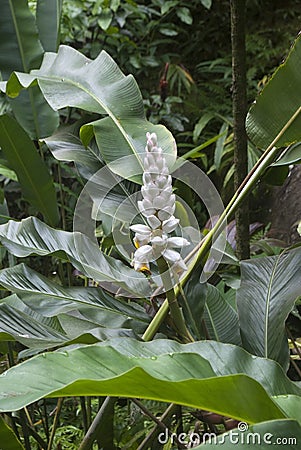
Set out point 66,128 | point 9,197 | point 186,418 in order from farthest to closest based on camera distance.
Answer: point 9,197, point 186,418, point 66,128

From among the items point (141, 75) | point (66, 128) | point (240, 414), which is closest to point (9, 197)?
point (141, 75)

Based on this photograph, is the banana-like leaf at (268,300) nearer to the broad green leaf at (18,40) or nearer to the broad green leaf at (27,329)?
the broad green leaf at (27,329)

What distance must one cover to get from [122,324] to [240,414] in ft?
1.10

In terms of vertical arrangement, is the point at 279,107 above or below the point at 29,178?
above

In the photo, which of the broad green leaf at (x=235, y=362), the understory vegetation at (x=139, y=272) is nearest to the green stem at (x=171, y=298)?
the understory vegetation at (x=139, y=272)

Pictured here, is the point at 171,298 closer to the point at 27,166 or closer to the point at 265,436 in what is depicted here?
the point at 265,436

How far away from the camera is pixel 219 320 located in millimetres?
793

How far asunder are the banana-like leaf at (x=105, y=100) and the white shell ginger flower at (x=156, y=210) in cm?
16

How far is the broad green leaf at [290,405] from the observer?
39 centimetres

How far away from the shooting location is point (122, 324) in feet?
2.34

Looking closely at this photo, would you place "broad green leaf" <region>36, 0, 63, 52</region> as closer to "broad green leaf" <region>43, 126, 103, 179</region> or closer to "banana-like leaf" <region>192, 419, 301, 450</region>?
"broad green leaf" <region>43, 126, 103, 179</region>

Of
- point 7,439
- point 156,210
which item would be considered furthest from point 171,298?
point 7,439

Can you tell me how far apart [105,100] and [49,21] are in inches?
17.4

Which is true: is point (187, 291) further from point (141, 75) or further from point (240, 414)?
point (141, 75)
